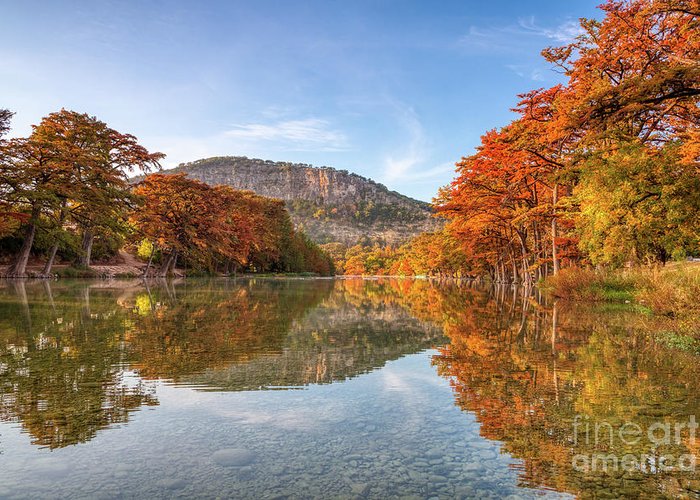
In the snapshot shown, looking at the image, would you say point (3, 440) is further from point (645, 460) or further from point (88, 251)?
point (88, 251)

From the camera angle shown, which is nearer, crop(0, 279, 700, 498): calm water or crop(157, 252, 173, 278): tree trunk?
crop(0, 279, 700, 498): calm water

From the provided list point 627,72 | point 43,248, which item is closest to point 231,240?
point 43,248

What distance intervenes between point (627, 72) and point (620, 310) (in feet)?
37.1

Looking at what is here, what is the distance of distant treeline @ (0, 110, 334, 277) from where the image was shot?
31.8 meters

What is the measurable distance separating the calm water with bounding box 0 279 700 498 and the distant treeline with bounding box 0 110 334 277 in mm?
29133

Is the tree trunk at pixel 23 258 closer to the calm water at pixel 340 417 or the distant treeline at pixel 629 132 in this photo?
the calm water at pixel 340 417

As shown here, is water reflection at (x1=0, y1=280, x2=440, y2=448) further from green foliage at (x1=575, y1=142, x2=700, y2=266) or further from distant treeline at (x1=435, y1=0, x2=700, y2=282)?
green foliage at (x1=575, y1=142, x2=700, y2=266)

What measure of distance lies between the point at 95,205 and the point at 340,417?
37173 millimetres

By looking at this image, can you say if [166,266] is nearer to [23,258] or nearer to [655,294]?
[23,258]

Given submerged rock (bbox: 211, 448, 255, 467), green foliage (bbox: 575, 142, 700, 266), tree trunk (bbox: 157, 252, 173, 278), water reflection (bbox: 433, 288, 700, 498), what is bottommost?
submerged rock (bbox: 211, 448, 255, 467)

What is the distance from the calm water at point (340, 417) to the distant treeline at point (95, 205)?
29133 mm

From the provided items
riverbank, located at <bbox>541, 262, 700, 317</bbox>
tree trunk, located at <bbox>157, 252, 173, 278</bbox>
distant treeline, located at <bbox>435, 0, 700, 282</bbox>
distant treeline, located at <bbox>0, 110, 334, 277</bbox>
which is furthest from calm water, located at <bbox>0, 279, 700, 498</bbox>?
tree trunk, located at <bbox>157, 252, 173, 278</bbox>

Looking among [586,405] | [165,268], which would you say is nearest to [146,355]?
[586,405]

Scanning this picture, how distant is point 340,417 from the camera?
15.0 feet
